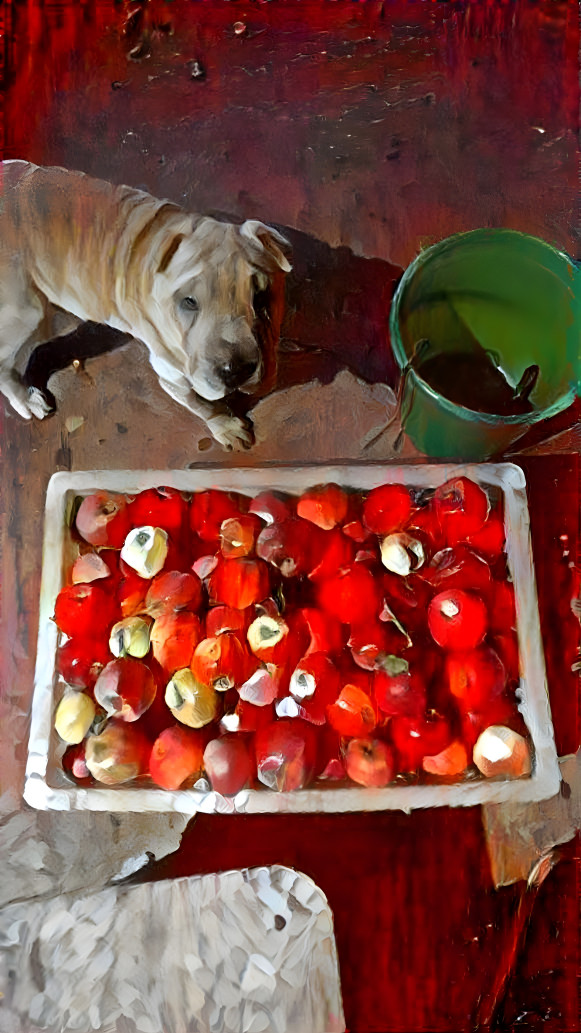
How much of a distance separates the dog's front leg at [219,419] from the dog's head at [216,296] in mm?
32

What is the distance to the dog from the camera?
0.52 meters

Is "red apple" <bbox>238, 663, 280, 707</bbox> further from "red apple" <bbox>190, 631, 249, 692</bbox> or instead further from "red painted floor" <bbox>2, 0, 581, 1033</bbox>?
"red painted floor" <bbox>2, 0, 581, 1033</bbox>

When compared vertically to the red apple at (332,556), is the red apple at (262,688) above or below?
below

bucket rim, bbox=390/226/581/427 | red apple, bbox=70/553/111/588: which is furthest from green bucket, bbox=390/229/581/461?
red apple, bbox=70/553/111/588

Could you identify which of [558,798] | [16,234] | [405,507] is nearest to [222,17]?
[16,234]

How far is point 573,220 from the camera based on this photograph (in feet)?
1.93

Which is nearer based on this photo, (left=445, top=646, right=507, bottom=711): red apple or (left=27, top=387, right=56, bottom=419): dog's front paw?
(left=445, top=646, right=507, bottom=711): red apple

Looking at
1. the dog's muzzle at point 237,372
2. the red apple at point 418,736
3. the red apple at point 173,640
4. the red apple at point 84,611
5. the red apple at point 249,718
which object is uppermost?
the dog's muzzle at point 237,372

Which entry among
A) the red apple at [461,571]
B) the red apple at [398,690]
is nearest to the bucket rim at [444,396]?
the red apple at [461,571]

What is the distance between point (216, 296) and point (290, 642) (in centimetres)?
31

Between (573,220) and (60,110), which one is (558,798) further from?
(60,110)

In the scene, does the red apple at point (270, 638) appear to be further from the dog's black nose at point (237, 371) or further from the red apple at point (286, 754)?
the dog's black nose at point (237, 371)

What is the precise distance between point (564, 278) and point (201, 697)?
50 cm

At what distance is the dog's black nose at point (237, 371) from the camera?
21.3 inches
